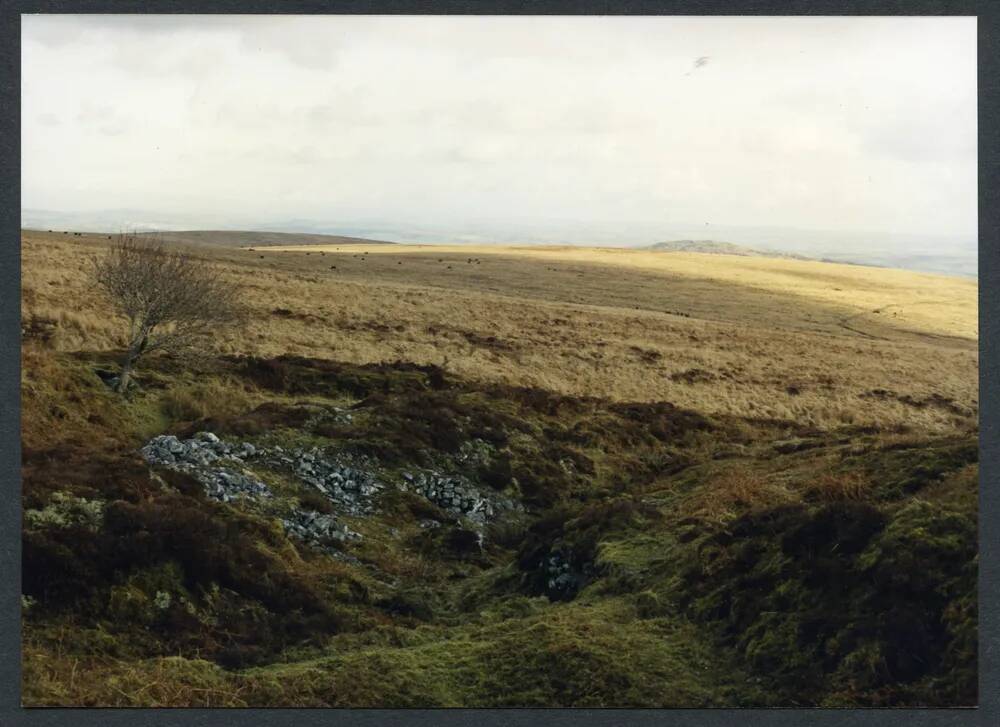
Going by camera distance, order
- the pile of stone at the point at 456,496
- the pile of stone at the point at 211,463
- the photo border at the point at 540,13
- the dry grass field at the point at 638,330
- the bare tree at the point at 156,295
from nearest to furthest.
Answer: the photo border at the point at 540,13, the pile of stone at the point at 211,463, the pile of stone at the point at 456,496, the bare tree at the point at 156,295, the dry grass field at the point at 638,330

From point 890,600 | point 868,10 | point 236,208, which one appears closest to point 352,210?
point 236,208

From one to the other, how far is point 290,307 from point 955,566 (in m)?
35.4

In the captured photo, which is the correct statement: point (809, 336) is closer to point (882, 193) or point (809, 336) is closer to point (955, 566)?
point (882, 193)

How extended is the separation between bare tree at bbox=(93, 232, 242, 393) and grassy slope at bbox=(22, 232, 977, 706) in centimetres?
590

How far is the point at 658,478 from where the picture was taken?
2064 cm

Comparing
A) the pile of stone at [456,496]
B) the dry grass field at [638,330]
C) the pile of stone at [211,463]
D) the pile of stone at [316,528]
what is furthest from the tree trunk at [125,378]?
the pile of stone at [316,528]

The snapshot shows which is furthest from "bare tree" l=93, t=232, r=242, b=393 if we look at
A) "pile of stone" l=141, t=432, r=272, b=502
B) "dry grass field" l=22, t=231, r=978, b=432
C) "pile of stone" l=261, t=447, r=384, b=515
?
"pile of stone" l=261, t=447, r=384, b=515

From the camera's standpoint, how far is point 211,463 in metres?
15.8

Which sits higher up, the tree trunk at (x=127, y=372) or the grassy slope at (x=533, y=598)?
the tree trunk at (x=127, y=372)

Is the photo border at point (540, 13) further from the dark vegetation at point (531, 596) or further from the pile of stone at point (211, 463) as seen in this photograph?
the pile of stone at point (211, 463)

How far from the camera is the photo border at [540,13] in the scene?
972 centimetres

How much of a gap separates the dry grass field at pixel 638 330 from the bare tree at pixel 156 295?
12.4ft

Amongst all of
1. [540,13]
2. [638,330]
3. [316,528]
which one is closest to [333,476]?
[316,528]

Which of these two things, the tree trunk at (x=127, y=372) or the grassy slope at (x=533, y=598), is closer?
the grassy slope at (x=533, y=598)
